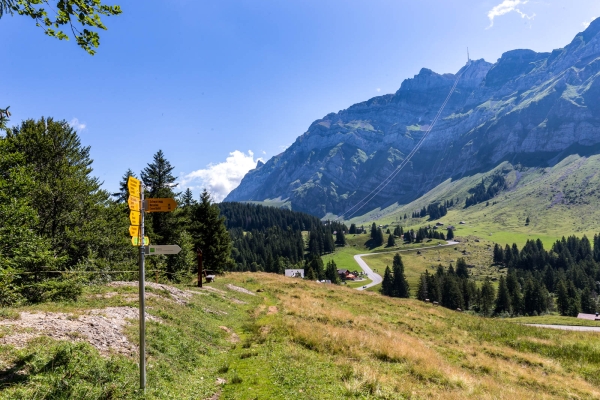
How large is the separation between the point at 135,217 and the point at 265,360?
893 centimetres

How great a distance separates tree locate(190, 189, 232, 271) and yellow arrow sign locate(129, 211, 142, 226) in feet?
130

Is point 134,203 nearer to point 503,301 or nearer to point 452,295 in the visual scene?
point 452,295

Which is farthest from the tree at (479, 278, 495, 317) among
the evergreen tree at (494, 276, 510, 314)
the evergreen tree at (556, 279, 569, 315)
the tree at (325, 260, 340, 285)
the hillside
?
the hillside

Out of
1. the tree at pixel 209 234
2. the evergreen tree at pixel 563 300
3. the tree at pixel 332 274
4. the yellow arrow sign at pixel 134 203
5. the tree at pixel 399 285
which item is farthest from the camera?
the tree at pixel 332 274

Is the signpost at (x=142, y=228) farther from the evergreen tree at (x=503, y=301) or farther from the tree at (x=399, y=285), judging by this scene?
the evergreen tree at (x=503, y=301)

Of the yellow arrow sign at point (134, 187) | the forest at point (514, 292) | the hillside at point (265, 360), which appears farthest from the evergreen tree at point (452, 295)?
the yellow arrow sign at point (134, 187)

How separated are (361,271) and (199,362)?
6732 inches

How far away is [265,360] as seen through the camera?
1319 centimetres

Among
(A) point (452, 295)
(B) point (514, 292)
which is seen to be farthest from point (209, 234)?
Answer: (B) point (514, 292)

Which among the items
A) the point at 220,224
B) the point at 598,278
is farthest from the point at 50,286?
the point at 598,278

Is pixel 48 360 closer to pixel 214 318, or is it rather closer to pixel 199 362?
pixel 199 362

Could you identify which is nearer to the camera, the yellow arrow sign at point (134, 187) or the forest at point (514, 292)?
the yellow arrow sign at point (134, 187)

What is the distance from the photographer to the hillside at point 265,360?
27.2ft

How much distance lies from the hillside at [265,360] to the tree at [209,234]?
2226cm
